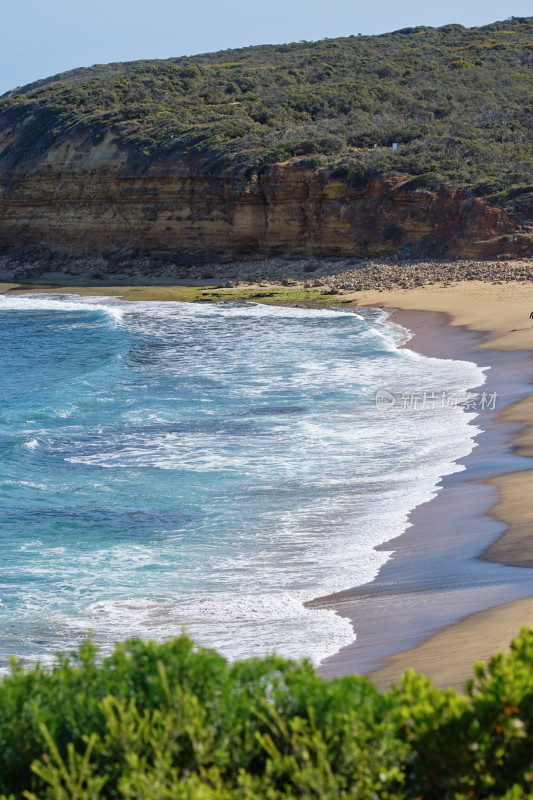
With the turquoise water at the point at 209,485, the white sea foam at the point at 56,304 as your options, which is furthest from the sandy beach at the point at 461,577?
the white sea foam at the point at 56,304

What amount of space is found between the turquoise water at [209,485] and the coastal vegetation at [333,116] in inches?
753

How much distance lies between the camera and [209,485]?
1319 cm

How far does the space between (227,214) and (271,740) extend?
1611 inches

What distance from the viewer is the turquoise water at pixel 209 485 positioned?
354 inches

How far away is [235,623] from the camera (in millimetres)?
8555

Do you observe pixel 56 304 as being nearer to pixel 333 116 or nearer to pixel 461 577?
pixel 333 116

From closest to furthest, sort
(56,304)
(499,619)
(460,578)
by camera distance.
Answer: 1. (499,619)
2. (460,578)
3. (56,304)

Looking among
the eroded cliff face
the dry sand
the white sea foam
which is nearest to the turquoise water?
the dry sand

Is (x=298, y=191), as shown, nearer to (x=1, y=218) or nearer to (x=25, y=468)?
(x=1, y=218)

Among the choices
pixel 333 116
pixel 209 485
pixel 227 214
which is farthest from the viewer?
pixel 333 116

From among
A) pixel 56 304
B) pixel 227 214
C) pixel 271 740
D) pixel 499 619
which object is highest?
pixel 227 214

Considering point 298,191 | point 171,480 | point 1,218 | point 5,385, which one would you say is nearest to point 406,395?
point 171,480

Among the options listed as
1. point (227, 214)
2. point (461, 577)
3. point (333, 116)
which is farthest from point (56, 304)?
point (461, 577)

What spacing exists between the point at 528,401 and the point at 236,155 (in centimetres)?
3084
